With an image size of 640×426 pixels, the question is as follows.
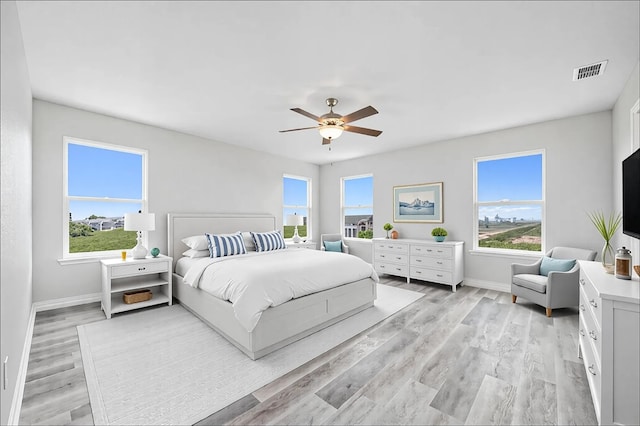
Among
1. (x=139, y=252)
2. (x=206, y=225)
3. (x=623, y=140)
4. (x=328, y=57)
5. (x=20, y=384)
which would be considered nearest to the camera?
(x=20, y=384)

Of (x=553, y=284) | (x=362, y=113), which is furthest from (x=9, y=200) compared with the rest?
(x=553, y=284)

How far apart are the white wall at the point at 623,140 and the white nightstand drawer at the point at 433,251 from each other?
1.98 m

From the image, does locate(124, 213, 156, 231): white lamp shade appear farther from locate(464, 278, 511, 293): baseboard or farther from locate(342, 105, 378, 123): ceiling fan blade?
locate(464, 278, 511, 293): baseboard

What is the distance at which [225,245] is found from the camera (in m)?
4.14

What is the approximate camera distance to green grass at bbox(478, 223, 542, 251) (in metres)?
4.42

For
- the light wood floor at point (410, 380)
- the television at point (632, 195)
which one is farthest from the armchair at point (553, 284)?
the television at point (632, 195)

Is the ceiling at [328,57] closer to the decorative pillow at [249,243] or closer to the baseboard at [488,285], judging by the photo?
the decorative pillow at [249,243]

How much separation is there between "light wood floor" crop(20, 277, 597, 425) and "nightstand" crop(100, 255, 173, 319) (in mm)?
316

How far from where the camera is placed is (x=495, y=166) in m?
4.81

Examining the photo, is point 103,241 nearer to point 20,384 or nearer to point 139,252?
point 139,252

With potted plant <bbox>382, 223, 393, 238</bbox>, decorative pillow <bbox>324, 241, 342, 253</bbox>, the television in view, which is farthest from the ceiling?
decorative pillow <bbox>324, 241, 342, 253</bbox>

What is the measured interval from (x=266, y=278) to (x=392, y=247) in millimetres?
3402

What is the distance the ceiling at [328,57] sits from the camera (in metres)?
1.97

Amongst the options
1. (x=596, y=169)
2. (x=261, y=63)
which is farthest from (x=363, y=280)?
(x=596, y=169)
